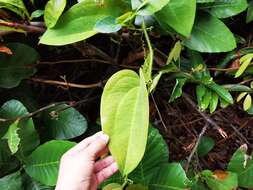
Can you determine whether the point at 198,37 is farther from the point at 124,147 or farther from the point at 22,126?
the point at 22,126

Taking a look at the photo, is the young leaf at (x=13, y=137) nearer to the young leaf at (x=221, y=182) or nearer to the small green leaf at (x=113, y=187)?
the small green leaf at (x=113, y=187)

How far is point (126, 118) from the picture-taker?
69 cm

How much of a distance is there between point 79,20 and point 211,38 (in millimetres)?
246

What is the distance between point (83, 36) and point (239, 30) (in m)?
0.45

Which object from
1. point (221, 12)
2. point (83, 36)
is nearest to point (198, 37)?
point (221, 12)

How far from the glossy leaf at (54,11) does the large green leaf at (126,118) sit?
16cm

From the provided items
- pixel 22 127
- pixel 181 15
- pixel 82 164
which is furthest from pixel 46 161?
pixel 181 15

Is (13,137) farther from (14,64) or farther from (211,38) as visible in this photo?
(211,38)

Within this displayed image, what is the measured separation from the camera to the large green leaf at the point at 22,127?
930mm

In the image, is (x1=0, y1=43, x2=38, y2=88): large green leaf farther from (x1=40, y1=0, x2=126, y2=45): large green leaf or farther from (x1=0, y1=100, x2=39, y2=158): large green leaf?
(x1=40, y1=0, x2=126, y2=45): large green leaf

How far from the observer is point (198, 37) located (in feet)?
2.63

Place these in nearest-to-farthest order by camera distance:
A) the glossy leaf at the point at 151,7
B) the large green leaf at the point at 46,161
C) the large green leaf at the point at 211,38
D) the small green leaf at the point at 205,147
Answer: the glossy leaf at the point at 151,7 < the large green leaf at the point at 211,38 < the large green leaf at the point at 46,161 < the small green leaf at the point at 205,147

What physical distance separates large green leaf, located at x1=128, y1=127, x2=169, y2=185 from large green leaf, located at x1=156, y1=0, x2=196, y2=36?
0.29m

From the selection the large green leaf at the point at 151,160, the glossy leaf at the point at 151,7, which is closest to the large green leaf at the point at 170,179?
the large green leaf at the point at 151,160
